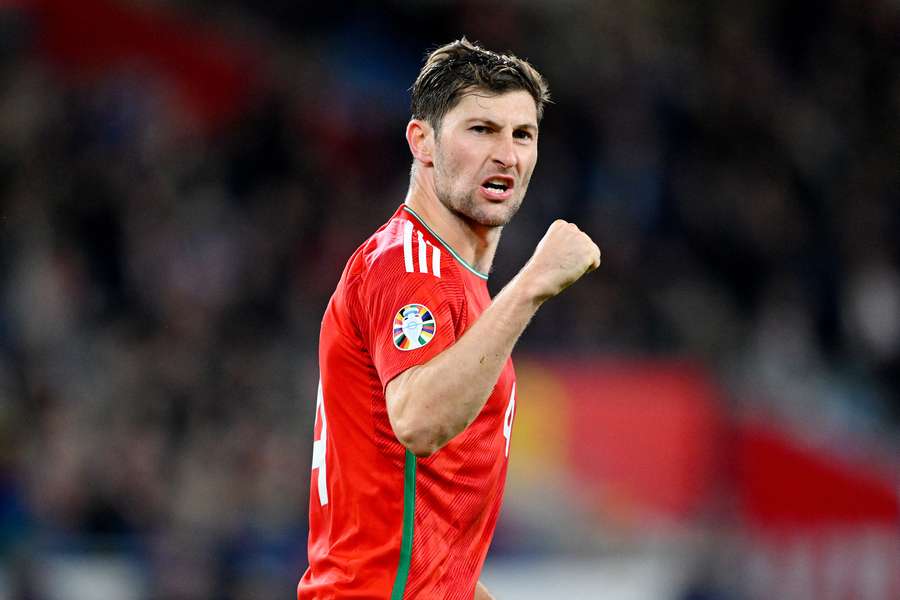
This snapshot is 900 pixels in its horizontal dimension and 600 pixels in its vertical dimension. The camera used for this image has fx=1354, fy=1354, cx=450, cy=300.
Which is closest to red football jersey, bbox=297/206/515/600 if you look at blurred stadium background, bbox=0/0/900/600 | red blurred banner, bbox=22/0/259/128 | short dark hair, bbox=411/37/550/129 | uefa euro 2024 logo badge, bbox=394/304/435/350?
uefa euro 2024 logo badge, bbox=394/304/435/350

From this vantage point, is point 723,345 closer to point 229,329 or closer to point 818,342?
point 818,342

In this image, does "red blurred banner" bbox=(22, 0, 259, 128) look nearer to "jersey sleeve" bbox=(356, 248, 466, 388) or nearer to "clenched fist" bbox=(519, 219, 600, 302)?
"jersey sleeve" bbox=(356, 248, 466, 388)

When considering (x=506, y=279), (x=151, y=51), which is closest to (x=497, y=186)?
(x=506, y=279)

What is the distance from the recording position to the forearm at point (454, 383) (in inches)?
126

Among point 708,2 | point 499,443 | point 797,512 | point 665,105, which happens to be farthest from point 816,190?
point 499,443

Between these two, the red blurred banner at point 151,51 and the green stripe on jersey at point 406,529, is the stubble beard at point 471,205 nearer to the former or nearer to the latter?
the green stripe on jersey at point 406,529

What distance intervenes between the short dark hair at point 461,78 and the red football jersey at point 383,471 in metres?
0.35

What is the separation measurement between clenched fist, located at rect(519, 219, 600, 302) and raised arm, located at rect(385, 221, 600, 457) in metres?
0.03

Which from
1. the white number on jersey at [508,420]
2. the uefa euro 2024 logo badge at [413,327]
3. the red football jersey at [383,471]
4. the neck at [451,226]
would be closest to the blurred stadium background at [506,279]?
the white number on jersey at [508,420]

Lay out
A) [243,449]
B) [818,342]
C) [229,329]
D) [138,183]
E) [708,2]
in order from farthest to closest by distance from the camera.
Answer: [708,2] < [818,342] < [138,183] < [229,329] < [243,449]

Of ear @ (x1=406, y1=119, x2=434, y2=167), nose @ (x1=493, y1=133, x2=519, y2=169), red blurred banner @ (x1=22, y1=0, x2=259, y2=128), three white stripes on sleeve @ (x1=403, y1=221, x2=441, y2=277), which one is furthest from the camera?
red blurred banner @ (x1=22, y1=0, x2=259, y2=128)

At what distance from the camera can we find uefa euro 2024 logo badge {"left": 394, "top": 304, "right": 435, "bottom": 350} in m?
3.29

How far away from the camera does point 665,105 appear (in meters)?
13.2

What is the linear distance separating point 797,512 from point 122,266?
5.37 meters
